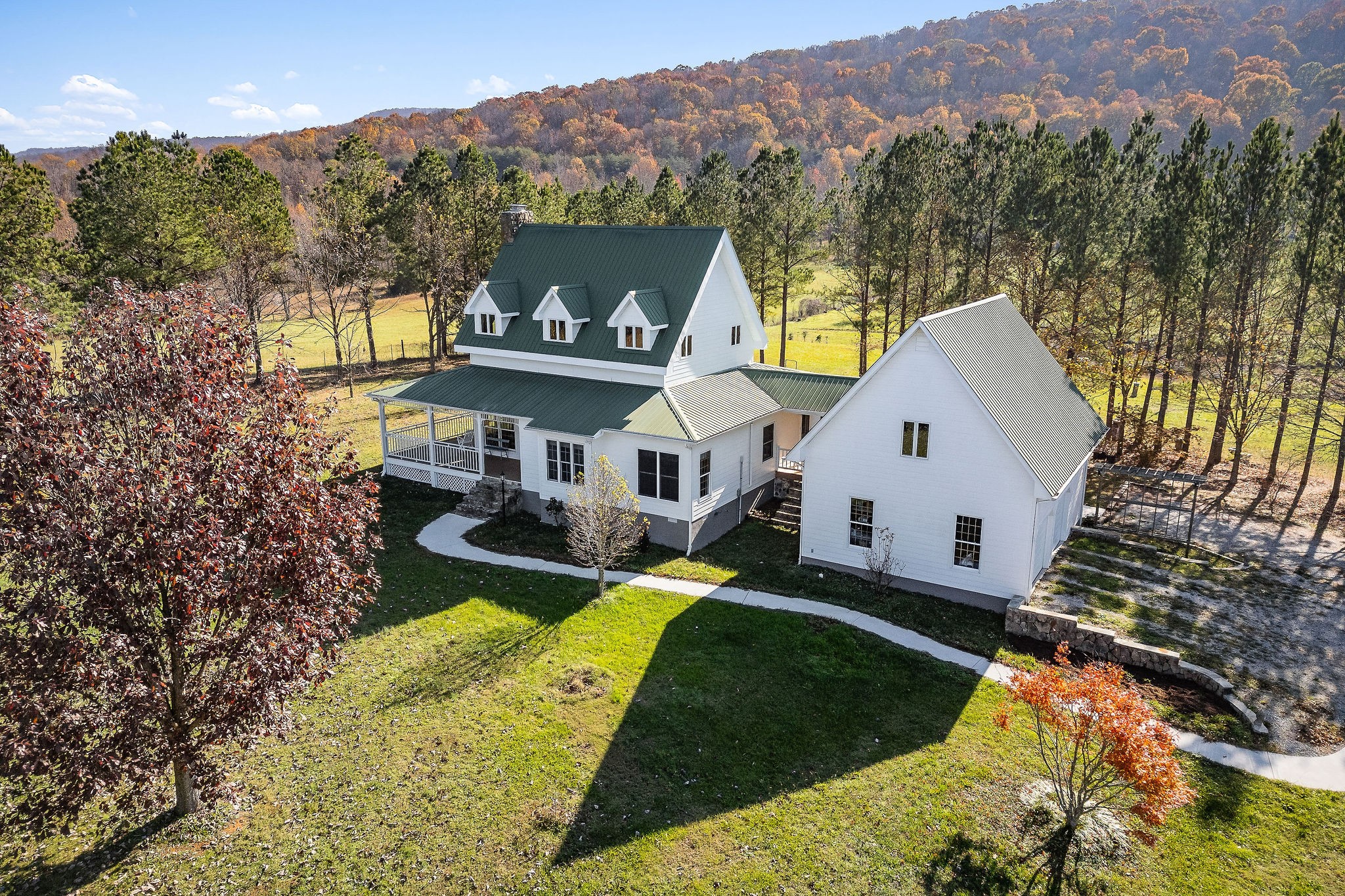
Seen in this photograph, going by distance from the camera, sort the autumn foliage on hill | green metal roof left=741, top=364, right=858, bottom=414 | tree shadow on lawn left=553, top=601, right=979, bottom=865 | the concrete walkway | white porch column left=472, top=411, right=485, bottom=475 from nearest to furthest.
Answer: tree shadow on lawn left=553, top=601, right=979, bottom=865
the concrete walkway
green metal roof left=741, top=364, right=858, bottom=414
white porch column left=472, top=411, right=485, bottom=475
the autumn foliage on hill

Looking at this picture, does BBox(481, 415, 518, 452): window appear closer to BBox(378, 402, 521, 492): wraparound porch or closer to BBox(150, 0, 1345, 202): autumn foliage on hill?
BBox(378, 402, 521, 492): wraparound porch

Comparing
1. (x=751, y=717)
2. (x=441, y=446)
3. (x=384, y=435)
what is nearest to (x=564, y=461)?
(x=441, y=446)

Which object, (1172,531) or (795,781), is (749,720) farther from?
(1172,531)

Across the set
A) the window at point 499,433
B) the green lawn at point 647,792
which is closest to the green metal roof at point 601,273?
the window at point 499,433

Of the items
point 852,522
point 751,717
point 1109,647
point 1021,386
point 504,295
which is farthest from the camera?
point 504,295

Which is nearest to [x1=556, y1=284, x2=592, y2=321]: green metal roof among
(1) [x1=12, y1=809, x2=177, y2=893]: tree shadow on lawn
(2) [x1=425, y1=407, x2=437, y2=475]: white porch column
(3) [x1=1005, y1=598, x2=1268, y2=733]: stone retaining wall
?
(2) [x1=425, y1=407, x2=437, y2=475]: white porch column

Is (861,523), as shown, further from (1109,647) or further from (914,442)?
(1109,647)

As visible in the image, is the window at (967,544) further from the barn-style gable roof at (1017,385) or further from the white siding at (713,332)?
the white siding at (713,332)
